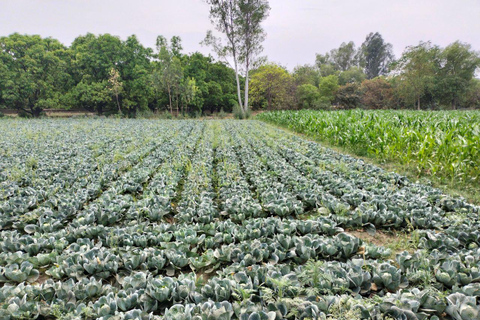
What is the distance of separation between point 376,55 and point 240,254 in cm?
8914

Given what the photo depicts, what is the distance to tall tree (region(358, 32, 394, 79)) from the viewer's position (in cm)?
7312

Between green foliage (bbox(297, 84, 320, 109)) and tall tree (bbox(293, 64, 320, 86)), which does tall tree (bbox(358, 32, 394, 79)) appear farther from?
green foliage (bbox(297, 84, 320, 109))

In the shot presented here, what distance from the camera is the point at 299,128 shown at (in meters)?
14.6

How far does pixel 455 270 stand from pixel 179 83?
33228mm

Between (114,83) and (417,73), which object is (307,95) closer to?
(417,73)

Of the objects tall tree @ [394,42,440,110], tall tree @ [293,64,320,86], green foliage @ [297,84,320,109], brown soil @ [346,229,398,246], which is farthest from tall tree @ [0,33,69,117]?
tall tree @ [394,42,440,110]

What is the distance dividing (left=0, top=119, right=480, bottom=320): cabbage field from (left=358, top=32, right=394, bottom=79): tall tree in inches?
3268

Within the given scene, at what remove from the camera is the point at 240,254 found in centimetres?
244

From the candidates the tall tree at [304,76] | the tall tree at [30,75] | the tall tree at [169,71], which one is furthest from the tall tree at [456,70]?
the tall tree at [30,75]

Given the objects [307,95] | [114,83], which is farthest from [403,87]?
[114,83]

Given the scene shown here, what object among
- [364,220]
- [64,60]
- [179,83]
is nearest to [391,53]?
[179,83]

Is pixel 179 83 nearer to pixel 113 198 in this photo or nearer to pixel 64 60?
pixel 64 60

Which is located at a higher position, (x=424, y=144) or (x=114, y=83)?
(x=114, y=83)

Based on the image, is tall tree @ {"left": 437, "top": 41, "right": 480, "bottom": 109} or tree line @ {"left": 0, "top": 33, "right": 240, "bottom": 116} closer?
tree line @ {"left": 0, "top": 33, "right": 240, "bottom": 116}
